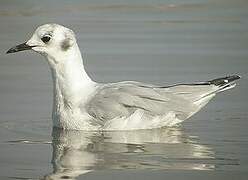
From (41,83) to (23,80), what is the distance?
0.37 m

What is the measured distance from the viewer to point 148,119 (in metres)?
10.9

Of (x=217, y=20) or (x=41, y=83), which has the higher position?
(x=217, y=20)

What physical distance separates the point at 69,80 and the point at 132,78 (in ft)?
7.59

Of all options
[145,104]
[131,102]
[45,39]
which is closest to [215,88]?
[145,104]

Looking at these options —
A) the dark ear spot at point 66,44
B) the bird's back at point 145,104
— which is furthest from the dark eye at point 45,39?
the bird's back at point 145,104

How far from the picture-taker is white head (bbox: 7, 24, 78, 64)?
1089 cm

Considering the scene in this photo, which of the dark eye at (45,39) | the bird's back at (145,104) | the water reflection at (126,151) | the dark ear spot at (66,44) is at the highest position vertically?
the dark eye at (45,39)

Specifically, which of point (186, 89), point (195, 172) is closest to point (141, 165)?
point (195, 172)

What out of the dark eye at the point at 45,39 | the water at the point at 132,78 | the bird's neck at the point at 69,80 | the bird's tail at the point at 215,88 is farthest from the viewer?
the bird's tail at the point at 215,88

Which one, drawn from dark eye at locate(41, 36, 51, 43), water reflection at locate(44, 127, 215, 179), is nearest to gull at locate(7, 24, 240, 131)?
dark eye at locate(41, 36, 51, 43)

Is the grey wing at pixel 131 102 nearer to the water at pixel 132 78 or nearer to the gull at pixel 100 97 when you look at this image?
the gull at pixel 100 97

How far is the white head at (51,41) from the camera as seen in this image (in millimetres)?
10891

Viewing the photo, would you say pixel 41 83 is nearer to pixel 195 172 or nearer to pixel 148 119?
pixel 148 119

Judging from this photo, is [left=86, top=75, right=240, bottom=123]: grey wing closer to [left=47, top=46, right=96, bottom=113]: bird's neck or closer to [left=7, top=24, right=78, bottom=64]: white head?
[left=47, top=46, right=96, bottom=113]: bird's neck
